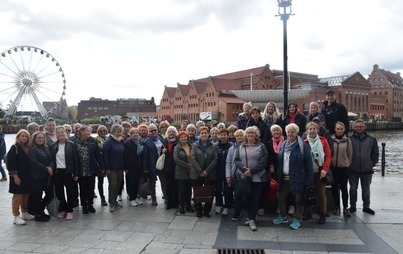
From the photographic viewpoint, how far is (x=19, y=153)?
21.2 ft

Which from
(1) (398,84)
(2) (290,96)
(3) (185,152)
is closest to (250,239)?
(3) (185,152)

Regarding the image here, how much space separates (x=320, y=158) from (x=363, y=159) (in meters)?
1.37

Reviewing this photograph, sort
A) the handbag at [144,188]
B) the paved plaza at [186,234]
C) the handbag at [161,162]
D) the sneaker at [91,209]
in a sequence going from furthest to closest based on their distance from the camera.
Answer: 1. the handbag at [144,188]
2. the handbag at [161,162]
3. the sneaker at [91,209]
4. the paved plaza at [186,234]

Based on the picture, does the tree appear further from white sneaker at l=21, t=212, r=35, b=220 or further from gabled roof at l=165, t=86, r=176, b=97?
white sneaker at l=21, t=212, r=35, b=220

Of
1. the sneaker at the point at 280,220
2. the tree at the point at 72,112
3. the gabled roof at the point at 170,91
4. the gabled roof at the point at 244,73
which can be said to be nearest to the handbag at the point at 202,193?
the sneaker at the point at 280,220

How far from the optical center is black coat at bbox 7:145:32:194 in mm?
6387

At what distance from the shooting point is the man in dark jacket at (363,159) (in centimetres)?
700

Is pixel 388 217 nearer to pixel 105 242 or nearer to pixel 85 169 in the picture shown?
pixel 105 242

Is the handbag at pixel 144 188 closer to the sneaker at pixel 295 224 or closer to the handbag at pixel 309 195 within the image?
the sneaker at pixel 295 224

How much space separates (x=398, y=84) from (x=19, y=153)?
13483cm

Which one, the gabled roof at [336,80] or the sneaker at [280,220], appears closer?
the sneaker at [280,220]

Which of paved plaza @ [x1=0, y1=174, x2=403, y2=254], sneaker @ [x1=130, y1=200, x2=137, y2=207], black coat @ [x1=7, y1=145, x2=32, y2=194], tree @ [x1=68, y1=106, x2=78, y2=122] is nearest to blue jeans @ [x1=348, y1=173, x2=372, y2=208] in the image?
paved plaza @ [x1=0, y1=174, x2=403, y2=254]

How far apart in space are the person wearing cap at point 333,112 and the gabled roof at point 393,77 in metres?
124

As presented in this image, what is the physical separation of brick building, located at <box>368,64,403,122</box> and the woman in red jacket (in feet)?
345
